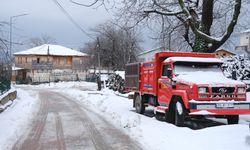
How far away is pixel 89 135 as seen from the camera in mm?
12406

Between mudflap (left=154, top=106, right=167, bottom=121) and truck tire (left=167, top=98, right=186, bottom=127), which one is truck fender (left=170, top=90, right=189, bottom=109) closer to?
truck tire (left=167, top=98, right=186, bottom=127)

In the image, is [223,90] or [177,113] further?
[177,113]

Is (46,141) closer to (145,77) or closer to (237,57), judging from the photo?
(145,77)

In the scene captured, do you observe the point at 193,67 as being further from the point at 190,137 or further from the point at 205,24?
the point at 205,24

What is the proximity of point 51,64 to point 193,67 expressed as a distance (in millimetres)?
79082

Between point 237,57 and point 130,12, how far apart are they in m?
9.25

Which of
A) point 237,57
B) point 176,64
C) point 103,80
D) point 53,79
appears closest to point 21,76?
point 53,79

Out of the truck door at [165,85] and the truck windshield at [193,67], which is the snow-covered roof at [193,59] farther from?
the truck door at [165,85]

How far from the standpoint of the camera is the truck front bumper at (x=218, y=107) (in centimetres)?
1325

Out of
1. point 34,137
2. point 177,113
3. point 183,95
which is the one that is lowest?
point 34,137

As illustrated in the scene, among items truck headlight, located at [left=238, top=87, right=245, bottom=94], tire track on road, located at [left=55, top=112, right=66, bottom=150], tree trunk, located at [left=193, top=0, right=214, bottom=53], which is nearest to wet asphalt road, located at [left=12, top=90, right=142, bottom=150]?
tire track on road, located at [left=55, top=112, right=66, bottom=150]

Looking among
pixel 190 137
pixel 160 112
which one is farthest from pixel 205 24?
pixel 190 137

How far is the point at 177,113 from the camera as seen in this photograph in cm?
1430

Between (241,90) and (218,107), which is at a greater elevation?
(241,90)
